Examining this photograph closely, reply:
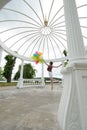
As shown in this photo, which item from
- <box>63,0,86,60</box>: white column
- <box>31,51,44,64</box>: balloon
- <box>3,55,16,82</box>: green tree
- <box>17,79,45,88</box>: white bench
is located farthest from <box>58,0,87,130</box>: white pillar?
<box>3,55,16,82</box>: green tree

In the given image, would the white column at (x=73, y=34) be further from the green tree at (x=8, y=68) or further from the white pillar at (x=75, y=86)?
the green tree at (x=8, y=68)

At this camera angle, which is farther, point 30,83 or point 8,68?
point 8,68

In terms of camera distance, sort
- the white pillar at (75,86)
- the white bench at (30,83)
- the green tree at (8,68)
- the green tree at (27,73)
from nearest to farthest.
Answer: the white pillar at (75,86), the white bench at (30,83), the green tree at (8,68), the green tree at (27,73)

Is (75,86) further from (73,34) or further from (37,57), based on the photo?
(37,57)

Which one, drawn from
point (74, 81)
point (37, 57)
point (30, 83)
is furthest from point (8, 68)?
point (74, 81)

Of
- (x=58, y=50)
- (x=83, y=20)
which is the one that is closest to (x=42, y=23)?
(x=83, y=20)

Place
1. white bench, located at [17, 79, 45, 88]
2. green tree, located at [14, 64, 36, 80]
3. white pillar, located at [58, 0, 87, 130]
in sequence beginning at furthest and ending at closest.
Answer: green tree, located at [14, 64, 36, 80]
white bench, located at [17, 79, 45, 88]
white pillar, located at [58, 0, 87, 130]

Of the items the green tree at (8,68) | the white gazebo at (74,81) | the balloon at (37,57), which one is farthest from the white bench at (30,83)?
the green tree at (8,68)

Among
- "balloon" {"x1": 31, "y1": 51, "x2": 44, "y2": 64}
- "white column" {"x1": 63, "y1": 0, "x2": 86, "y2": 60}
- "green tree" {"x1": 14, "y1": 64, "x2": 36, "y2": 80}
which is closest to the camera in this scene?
"white column" {"x1": 63, "y1": 0, "x2": 86, "y2": 60}

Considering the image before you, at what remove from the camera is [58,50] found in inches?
594

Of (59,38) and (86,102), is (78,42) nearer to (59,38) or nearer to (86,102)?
(86,102)

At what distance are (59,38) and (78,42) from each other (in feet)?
Result: 36.8

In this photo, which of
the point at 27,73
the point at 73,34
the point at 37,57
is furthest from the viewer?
the point at 27,73

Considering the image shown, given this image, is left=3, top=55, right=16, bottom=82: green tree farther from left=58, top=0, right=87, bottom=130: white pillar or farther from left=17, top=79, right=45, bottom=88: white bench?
left=58, top=0, right=87, bottom=130: white pillar
